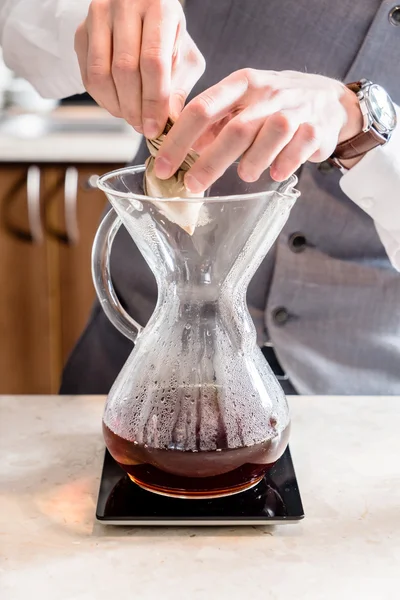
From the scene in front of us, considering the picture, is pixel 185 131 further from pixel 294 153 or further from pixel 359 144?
pixel 359 144

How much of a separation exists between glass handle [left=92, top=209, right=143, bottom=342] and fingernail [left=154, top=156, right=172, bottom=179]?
0.23 ft

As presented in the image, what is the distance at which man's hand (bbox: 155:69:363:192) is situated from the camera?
A: 0.52 m

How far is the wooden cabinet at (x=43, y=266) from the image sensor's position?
1.62m

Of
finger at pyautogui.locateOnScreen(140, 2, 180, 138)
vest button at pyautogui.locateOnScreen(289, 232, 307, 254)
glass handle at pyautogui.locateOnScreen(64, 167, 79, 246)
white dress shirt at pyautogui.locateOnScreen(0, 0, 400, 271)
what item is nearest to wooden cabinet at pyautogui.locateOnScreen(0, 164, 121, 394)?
glass handle at pyautogui.locateOnScreen(64, 167, 79, 246)

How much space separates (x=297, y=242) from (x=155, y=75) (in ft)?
1.12

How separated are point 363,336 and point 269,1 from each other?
37 centimetres

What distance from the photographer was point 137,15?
0.61m

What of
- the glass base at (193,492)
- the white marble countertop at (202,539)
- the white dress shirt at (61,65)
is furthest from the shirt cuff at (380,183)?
the glass base at (193,492)


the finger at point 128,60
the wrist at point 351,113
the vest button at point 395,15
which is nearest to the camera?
the finger at point 128,60

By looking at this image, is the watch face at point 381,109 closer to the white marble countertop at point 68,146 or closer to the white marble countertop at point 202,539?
the white marble countertop at point 202,539

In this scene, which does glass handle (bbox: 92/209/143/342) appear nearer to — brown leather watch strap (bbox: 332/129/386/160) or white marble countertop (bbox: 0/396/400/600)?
white marble countertop (bbox: 0/396/400/600)

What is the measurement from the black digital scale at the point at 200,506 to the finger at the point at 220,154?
0.21 m

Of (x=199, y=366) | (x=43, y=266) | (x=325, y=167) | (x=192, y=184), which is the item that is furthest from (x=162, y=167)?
(x=43, y=266)

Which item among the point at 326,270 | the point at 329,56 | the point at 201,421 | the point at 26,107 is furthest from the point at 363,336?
the point at 26,107
